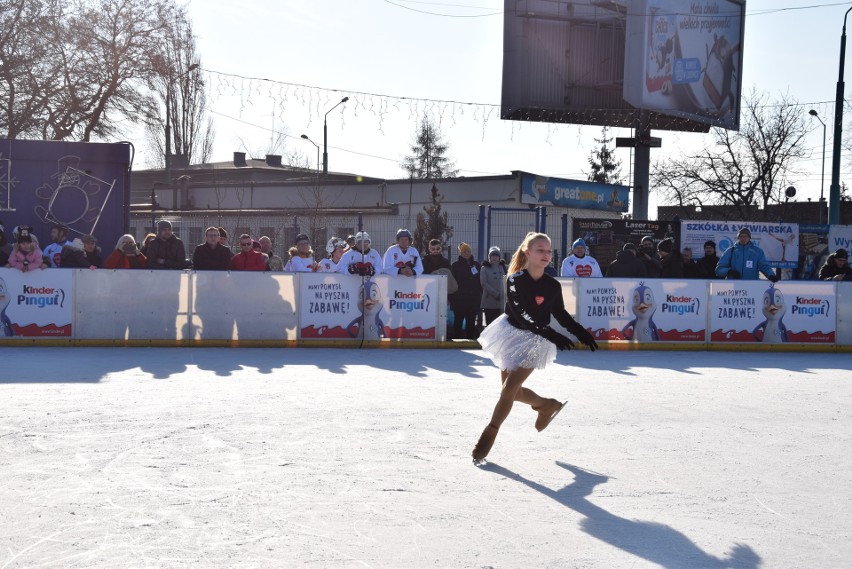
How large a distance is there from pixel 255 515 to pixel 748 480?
3.17 metres

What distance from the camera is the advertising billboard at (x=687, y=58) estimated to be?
97.2 ft

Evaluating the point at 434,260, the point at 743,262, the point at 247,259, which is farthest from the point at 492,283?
the point at 743,262

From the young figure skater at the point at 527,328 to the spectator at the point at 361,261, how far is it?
8761 mm

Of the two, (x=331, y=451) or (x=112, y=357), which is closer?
(x=331, y=451)

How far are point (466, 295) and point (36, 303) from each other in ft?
21.9

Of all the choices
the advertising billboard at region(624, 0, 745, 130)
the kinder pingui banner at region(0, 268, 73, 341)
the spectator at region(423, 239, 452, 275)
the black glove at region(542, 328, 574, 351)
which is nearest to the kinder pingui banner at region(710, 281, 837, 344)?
the spectator at region(423, 239, 452, 275)

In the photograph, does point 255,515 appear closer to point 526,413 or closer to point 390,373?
point 526,413

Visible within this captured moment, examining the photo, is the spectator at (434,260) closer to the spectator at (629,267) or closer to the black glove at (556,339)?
the spectator at (629,267)

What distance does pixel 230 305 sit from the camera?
15.8 m

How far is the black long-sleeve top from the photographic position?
721 centimetres

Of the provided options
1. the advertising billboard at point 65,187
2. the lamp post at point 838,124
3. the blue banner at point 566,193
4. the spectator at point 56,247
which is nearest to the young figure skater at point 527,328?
the spectator at point 56,247

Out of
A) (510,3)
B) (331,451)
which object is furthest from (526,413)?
(510,3)

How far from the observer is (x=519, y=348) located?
23.5 feet

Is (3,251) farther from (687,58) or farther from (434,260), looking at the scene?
(687,58)
